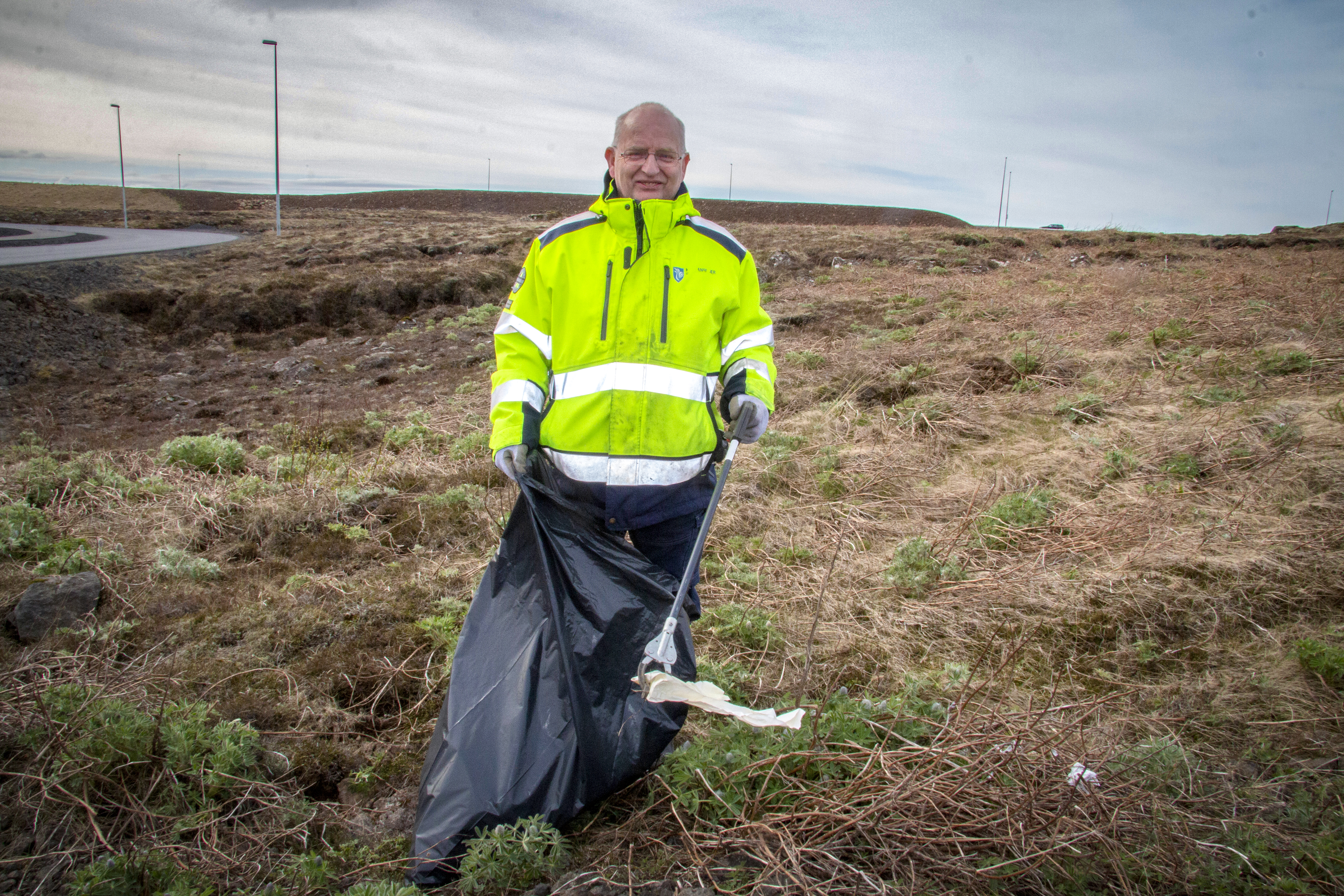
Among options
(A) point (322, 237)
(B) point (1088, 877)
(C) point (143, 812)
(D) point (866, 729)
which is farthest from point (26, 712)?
(A) point (322, 237)

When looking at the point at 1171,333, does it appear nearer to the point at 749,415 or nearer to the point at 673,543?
the point at 749,415

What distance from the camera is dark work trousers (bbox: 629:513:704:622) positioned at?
7.27 ft

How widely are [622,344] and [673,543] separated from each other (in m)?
0.64

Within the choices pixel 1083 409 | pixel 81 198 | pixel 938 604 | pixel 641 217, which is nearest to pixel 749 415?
pixel 641 217

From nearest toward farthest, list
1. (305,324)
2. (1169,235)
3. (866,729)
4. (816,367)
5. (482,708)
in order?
(482,708) < (866,729) < (816,367) < (305,324) < (1169,235)

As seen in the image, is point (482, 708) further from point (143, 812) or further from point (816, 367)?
point (816, 367)

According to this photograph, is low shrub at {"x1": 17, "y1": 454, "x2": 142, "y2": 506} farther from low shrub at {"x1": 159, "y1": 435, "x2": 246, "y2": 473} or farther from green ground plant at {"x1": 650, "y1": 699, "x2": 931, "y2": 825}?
green ground plant at {"x1": 650, "y1": 699, "x2": 931, "y2": 825}

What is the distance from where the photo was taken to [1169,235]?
20.5m

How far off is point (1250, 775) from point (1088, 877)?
0.93m

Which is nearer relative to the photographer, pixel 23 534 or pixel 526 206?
pixel 23 534

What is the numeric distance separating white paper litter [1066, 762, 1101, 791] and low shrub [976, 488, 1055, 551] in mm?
1869

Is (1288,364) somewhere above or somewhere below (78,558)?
above

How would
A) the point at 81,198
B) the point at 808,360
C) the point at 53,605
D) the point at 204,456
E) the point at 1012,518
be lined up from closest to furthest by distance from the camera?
1. the point at 53,605
2. the point at 1012,518
3. the point at 204,456
4. the point at 808,360
5. the point at 81,198

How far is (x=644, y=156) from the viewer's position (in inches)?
79.4
